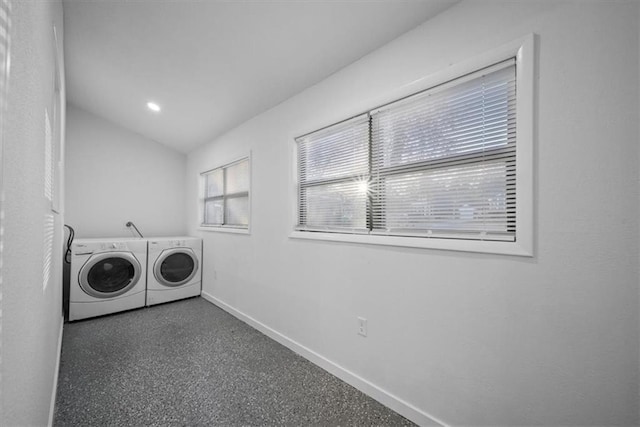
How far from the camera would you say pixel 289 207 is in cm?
246

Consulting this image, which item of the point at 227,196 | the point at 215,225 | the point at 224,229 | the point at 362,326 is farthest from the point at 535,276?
the point at 215,225

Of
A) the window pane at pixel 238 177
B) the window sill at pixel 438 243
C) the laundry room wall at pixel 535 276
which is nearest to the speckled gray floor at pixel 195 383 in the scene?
the laundry room wall at pixel 535 276

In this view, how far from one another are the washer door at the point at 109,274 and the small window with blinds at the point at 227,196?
3.43ft

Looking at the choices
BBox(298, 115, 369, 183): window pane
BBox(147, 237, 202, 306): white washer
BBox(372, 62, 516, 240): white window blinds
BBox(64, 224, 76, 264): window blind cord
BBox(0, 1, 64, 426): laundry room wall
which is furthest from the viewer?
BBox(147, 237, 202, 306): white washer

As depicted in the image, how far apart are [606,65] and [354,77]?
1.30 m

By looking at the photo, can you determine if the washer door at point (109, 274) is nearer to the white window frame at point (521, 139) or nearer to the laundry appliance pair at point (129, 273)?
the laundry appliance pair at point (129, 273)

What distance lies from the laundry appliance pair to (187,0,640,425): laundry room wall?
101 inches

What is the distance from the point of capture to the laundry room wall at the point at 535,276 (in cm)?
102

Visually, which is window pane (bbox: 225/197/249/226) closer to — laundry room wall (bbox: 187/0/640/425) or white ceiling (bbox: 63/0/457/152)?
white ceiling (bbox: 63/0/457/152)

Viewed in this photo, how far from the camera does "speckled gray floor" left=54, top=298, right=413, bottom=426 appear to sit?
1.61 meters

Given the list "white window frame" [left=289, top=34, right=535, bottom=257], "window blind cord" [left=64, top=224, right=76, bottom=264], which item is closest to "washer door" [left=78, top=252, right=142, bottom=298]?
"window blind cord" [left=64, top=224, right=76, bottom=264]

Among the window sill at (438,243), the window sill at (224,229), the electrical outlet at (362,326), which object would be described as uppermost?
the window sill at (438,243)

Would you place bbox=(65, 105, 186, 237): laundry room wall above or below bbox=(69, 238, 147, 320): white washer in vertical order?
above

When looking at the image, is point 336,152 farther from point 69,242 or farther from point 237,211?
point 69,242
